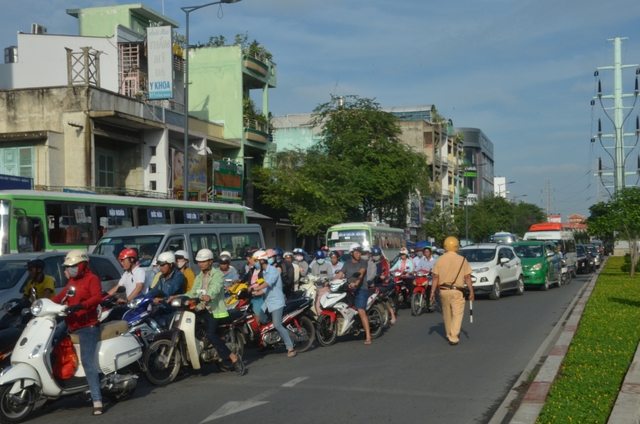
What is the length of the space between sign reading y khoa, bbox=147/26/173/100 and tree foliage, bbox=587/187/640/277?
20515 mm

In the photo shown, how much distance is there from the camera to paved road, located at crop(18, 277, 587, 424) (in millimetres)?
7473

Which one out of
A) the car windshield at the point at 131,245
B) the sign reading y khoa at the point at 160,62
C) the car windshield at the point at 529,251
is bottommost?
the car windshield at the point at 529,251

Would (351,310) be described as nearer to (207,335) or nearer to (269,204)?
(207,335)

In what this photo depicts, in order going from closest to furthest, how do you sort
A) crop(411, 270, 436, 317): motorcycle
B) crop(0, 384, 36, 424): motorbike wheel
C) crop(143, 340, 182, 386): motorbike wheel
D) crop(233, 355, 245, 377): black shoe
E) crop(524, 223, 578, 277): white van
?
crop(0, 384, 36, 424): motorbike wheel < crop(143, 340, 182, 386): motorbike wheel < crop(233, 355, 245, 377): black shoe < crop(411, 270, 436, 317): motorcycle < crop(524, 223, 578, 277): white van

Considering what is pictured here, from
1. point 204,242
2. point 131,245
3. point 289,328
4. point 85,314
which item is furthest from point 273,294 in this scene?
point 204,242

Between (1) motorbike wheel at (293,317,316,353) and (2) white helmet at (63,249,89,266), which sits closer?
(2) white helmet at (63,249,89,266)

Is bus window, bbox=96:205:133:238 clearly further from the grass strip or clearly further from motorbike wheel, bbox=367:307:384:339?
the grass strip

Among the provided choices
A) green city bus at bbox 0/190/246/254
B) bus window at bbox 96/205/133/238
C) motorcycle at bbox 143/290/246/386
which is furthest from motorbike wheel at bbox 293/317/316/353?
bus window at bbox 96/205/133/238

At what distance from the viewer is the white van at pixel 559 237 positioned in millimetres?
35125

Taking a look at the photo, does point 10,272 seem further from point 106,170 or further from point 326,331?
point 106,170

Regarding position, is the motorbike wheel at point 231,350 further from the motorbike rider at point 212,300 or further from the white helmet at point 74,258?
the white helmet at point 74,258

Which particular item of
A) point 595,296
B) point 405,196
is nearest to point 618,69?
point 405,196

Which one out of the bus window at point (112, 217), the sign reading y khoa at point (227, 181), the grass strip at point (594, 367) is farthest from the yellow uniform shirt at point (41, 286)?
the sign reading y khoa at point (227, 181)

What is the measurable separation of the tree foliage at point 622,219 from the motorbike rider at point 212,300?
28.1 m
